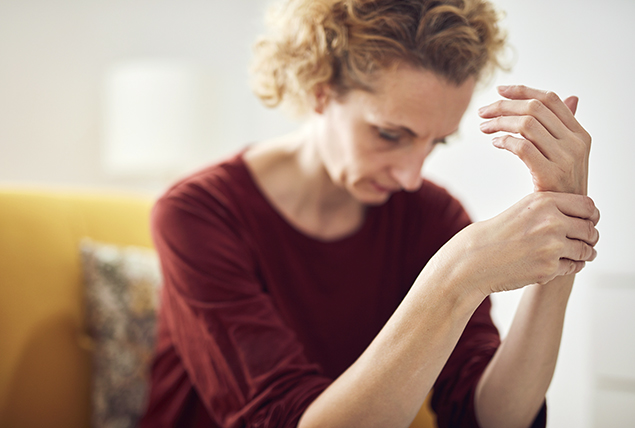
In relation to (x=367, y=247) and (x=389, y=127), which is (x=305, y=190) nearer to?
(x=367, y=247)

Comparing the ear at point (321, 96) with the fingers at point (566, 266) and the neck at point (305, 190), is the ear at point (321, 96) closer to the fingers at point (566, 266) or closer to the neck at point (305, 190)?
the neck at point (305, 190)

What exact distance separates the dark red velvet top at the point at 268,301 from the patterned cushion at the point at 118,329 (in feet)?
0.18

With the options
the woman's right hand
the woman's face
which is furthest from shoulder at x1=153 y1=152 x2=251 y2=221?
the woman's right hand

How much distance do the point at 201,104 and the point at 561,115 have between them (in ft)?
5.96

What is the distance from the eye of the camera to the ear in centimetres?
86

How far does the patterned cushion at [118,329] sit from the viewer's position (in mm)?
1052

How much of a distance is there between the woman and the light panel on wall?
3.86 feet

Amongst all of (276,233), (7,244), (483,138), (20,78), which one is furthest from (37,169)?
(483,138)

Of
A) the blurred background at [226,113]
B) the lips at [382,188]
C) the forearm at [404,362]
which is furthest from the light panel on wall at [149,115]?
the forearm at [404,362]

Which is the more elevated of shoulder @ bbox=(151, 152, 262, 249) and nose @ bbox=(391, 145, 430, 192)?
nose @ bbox=(391, 145, 430, 192)

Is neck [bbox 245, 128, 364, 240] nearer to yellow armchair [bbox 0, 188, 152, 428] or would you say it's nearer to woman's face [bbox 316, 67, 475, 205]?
woman's face [bbox 316, 67, 475, 205]

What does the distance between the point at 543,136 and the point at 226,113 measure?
2.30 m

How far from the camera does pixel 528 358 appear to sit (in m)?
0.72

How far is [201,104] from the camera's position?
221 centimetres
